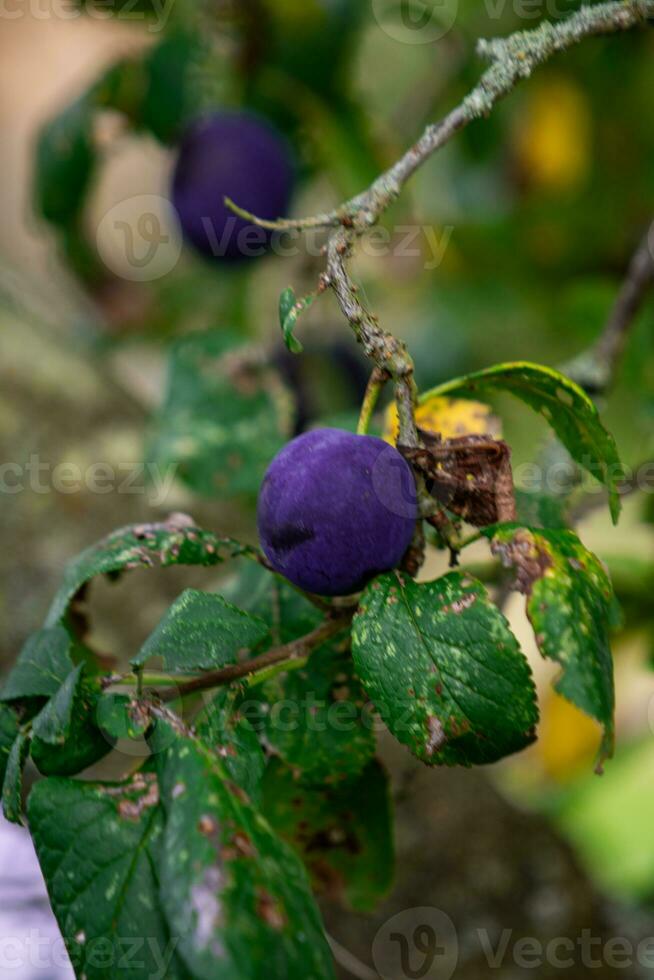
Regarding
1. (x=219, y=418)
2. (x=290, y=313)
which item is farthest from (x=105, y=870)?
(x=219, y=418)

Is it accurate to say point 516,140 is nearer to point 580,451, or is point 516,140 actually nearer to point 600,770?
point 580,451

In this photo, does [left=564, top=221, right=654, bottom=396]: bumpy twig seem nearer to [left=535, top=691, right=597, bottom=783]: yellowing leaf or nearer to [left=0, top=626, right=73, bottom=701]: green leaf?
[left=0, top=626, right=73, bottom=701]: green leaf

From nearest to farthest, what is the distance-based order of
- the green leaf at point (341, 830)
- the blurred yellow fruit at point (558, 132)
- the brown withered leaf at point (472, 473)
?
the brown withered leaf at point (472, 473)
the green leaf at point (341, 830)
the blurred yellow fruit at point (558, 132)
